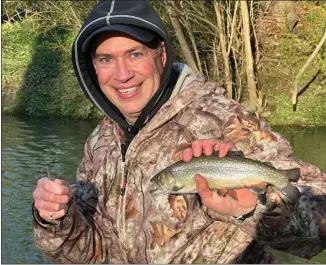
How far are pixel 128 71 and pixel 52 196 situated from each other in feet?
2.77

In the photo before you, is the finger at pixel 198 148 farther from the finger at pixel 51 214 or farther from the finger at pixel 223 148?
the finger at pixel 51 214

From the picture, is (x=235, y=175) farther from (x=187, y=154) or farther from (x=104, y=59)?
(x=104, y=59)

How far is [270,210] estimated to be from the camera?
8.80 feet

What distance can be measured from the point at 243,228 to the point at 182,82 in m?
0.97

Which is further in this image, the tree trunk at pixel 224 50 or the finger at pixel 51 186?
the tree trunk at pixel 224 50

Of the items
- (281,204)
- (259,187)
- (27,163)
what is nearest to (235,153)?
(259,187)

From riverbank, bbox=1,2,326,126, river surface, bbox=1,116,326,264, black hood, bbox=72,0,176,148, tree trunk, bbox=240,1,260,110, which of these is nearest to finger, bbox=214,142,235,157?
black hood, bbox=72,0,176,148

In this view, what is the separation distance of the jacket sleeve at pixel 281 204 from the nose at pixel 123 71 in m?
0.66

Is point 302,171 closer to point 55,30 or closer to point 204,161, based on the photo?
point 204,161

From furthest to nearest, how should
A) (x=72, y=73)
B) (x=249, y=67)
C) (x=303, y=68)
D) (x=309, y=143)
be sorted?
(x=72, y=73) < (x=249, y=67) < (x=303, y=68) < (x=309, y=143)

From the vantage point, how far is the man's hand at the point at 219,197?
102 inches

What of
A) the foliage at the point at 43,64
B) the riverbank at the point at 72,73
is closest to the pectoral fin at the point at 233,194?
the riverbank at the point at 72,73

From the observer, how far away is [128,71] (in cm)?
321

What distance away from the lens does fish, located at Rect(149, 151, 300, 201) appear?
2.68 m
